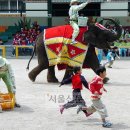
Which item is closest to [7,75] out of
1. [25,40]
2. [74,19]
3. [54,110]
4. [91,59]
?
[54,110]

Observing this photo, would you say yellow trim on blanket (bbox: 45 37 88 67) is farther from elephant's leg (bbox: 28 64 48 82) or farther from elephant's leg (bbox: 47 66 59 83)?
elephant's leg (bbox: 47 66 59 83)

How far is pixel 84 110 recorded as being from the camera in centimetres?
912

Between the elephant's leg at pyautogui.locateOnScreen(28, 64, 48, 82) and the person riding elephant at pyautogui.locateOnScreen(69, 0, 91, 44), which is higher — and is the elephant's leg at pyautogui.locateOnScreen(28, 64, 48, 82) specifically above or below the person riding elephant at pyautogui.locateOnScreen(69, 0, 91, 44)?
below

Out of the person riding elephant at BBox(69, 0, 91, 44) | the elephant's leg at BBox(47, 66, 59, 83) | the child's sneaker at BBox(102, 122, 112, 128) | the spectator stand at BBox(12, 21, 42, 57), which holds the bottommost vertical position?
the spectator stand at BBox(12, 21, 42, 57)

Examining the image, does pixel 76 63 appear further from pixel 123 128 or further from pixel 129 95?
pixel 123 128

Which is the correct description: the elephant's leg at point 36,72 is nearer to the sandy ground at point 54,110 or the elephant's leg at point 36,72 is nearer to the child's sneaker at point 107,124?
the sandy ground at point 54,110

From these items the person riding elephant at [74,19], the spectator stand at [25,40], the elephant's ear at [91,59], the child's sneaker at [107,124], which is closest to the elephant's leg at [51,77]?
A: the elephant's ear at [91,59]

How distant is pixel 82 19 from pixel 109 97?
3.45 meters

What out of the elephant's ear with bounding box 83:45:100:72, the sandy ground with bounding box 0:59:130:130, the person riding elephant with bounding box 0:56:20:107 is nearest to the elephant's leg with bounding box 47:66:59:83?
the sandy ground with bounding box 0:59:130:130

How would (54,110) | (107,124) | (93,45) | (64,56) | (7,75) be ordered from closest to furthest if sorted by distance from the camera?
(107,124) < (54,110) < (7,75) < (64,56) < (93,45)

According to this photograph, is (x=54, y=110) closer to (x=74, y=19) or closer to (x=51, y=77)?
(x=51, y=77)

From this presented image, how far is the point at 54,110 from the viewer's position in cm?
1001

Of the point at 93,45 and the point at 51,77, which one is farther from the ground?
the point at 93,45

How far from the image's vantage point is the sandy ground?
28.5 feet
